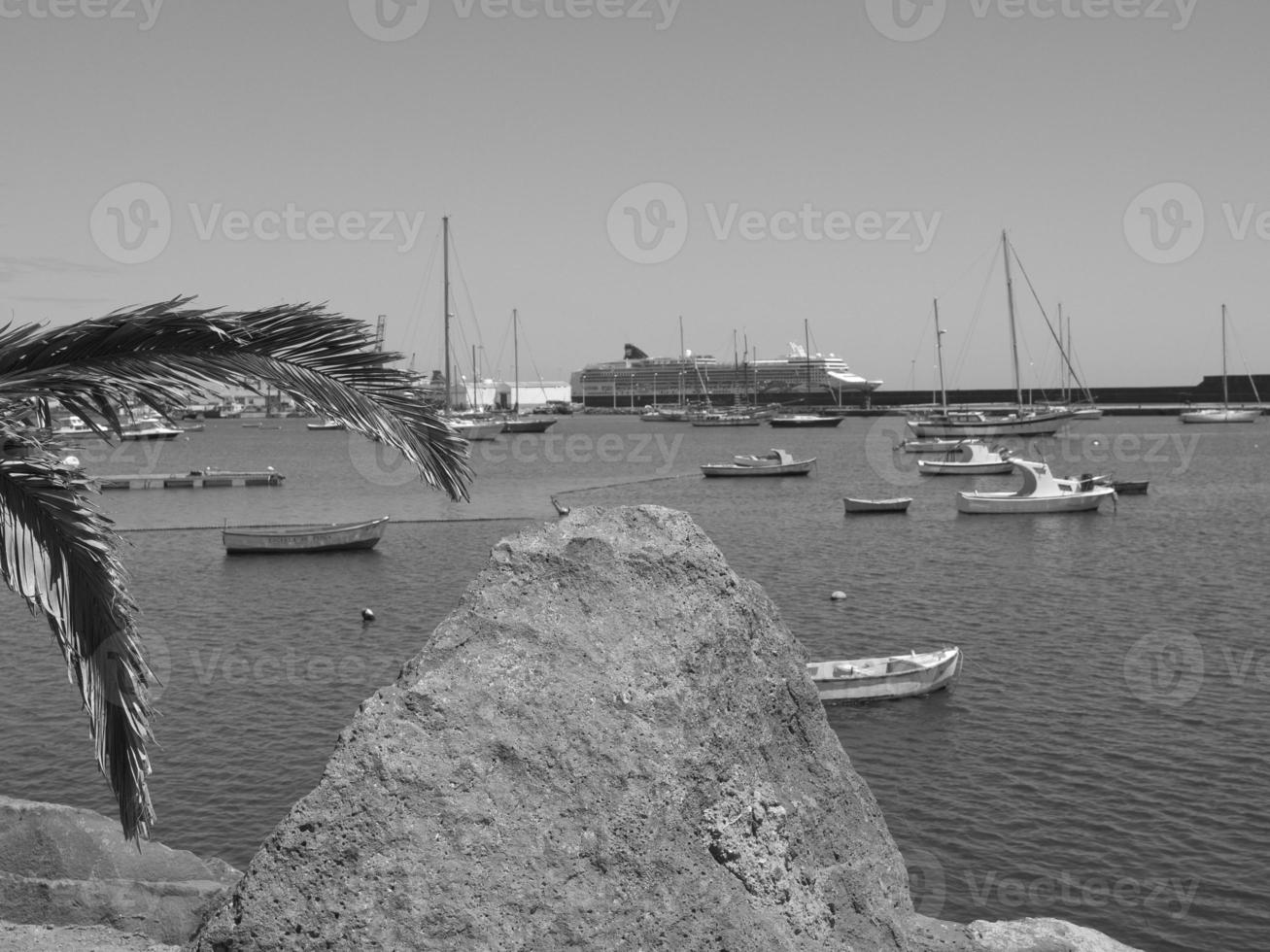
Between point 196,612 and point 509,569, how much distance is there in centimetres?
2449

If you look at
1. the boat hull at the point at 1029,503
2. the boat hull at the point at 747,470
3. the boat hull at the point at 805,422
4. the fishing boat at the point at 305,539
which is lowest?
the boat hull at the point at 1029,503

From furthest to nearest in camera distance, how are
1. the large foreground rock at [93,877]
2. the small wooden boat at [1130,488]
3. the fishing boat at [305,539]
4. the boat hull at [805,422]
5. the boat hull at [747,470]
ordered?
1. the boat hull at [805,422]
2. the boat hull at [747,470]
3. the small wooden boat at [1130,488]
4. the fishing boat at [305,539]
5. the large foreground rock at [93,877]

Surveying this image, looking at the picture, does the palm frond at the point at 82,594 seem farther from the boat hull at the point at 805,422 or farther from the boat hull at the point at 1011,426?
the boat hull at the point at 805,422

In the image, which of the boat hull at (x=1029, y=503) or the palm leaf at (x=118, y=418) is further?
the boat hull at (x=1029, y=503)

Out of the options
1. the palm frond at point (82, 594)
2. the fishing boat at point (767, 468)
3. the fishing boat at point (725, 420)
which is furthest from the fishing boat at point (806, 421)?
the palm frond at point (82, 594)

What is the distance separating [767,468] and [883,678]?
4602 centimetres

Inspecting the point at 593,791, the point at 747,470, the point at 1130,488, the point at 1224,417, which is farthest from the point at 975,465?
the point at 1224,417

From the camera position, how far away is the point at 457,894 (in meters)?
4.15

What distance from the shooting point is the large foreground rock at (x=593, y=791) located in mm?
4141

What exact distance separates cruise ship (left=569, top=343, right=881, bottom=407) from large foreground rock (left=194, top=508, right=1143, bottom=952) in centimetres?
15190

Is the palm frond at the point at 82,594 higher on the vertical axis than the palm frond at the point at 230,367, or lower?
lower

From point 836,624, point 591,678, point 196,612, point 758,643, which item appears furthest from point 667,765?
point 196,612

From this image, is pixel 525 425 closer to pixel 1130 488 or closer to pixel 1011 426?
pixel 1011 426

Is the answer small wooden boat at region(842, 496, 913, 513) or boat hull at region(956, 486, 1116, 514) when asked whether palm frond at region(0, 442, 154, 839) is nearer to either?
small wooden boat at region(842, 496, 913, 513)
